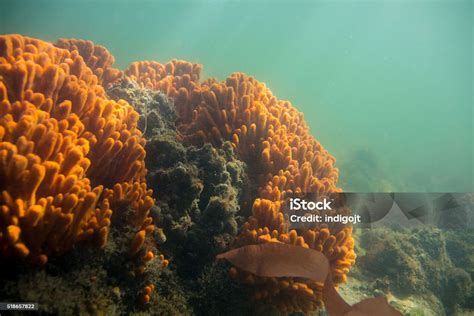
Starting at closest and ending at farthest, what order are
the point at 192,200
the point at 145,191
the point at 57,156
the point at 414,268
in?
the point at 57,156
the point at 145,191
the point at 192,200
the point at 414,268

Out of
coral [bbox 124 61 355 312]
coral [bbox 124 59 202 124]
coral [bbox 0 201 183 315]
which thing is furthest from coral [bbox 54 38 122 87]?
coral [bbox 0 201 183 315]

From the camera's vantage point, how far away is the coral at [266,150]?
9.84 ft

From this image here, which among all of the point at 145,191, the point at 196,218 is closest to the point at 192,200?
the point at 196,218

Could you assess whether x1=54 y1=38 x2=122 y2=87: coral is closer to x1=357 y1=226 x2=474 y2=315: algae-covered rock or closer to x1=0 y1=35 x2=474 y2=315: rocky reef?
x1=0 y1=35 x2=474 y2=315: rocky reef

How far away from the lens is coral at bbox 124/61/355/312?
Answer: 9.84 ft

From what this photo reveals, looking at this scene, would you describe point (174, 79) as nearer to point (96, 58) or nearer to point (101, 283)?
point (96, 58)

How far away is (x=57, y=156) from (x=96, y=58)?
Result: 2.90 m

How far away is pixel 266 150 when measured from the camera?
12.1 ft

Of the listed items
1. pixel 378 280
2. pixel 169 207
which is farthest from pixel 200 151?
pixel 378 280

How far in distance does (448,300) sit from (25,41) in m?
7.59

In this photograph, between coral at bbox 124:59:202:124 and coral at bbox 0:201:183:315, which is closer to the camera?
coral at bbox 0:201:183:315

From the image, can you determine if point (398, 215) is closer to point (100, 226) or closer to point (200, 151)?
point (200, 151)

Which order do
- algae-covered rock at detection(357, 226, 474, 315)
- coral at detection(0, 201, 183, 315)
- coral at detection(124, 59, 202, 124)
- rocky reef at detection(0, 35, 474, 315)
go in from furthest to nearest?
algae-covered rock at detection(357, 226, 474, 315), coral at detection(124, 59, 202, 124), rocky reef at detection(0, 35, 474, 315), coral at detection(0, 201, 183, 315)

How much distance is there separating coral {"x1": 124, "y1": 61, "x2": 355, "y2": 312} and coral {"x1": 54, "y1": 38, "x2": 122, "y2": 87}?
37 centimetres
